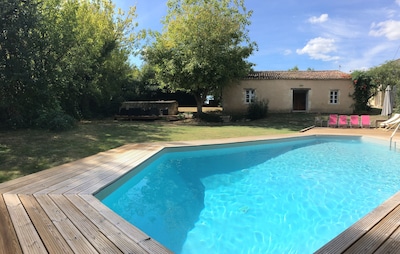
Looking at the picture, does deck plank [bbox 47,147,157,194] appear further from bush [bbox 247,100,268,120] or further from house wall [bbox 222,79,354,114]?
house wall [bbox 222,79,354,114]

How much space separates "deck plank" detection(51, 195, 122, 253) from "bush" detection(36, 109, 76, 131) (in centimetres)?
825

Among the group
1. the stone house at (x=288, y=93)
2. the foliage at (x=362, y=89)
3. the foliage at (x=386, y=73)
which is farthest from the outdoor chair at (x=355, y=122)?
the foliage at (x=362, y=89)

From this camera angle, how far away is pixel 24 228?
3.07 metres

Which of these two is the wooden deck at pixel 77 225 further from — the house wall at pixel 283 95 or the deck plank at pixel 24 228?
the house wall at pixel 283 95

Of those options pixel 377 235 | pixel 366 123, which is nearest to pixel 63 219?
pixel 377 235

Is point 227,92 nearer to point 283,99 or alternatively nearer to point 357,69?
point 283,99

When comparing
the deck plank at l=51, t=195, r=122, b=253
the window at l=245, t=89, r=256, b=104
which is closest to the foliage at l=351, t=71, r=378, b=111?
the window at l=245, t=89, r=256, b=104

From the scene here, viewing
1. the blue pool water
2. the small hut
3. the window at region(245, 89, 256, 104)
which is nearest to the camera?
the blue pool water

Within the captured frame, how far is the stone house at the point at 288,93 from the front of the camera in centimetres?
2142

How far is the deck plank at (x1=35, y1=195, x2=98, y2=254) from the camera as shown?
268 centimetres

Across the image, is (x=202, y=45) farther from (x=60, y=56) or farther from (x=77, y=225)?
(x=77, y=225)

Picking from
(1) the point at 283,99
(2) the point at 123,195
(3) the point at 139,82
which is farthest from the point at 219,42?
(2) the point at 123,195

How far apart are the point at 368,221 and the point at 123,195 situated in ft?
13.7

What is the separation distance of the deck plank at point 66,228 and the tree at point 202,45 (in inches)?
526
